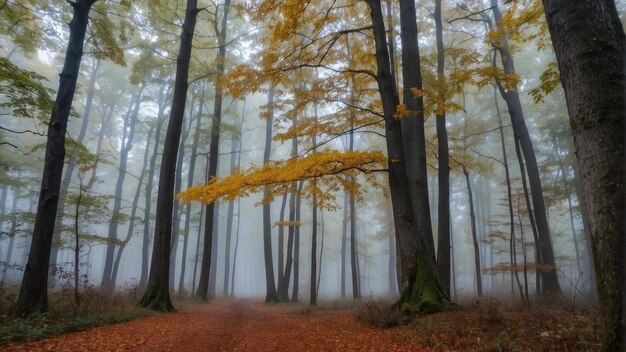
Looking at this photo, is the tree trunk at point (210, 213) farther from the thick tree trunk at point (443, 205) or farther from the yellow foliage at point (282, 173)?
the thick tree trunk at point (443, 205)

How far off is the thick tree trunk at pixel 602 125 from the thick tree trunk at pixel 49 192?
29.7 ft

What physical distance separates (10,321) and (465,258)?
48.9 metres

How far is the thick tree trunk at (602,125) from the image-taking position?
2.85 metres

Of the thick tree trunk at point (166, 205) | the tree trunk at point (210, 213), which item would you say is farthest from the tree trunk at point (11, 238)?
the tree trunk at point (210, 213)

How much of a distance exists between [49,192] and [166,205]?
140 inches

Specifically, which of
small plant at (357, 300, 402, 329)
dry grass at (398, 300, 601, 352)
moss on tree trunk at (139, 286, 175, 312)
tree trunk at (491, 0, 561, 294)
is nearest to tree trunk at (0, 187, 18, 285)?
moss on tree trunk at (139, 286, 175, 312)

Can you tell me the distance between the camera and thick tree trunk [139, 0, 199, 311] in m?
10.0

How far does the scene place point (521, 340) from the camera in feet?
15.2

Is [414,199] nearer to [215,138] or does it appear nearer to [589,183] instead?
[589,183]

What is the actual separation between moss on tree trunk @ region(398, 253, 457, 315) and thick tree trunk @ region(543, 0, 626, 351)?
4560mm

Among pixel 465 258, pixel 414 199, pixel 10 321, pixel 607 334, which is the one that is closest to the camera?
pixel 607 334

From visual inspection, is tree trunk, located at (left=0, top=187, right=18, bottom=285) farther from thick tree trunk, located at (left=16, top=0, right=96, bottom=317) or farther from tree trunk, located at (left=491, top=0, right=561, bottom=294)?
tree trunk, located at (left=491, top=0, right=561, bottom=294)

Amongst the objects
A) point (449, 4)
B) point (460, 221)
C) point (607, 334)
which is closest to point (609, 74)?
point (607, 334)

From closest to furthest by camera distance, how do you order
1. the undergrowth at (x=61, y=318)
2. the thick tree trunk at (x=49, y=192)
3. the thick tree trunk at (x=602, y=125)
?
the thick tree trunk at (x=602, y=125) → the undergrowth at (x=61, y=318) → the thick tree trunk at (x=49, y=192)
